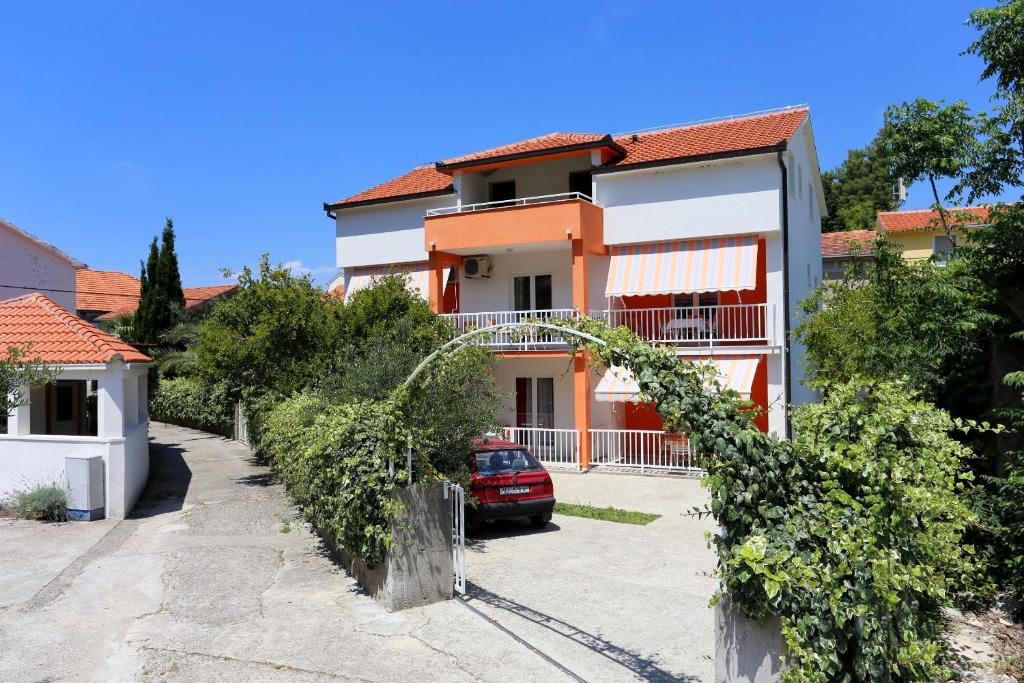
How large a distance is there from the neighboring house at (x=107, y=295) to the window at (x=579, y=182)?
27.2 meters

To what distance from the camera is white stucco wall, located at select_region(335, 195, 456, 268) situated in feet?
83.5

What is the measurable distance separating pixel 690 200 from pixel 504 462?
36.1 feet

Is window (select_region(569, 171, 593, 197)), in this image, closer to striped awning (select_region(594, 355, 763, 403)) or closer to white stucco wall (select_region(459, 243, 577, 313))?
white stucco wall (select_region(459, 243, 577, 313))

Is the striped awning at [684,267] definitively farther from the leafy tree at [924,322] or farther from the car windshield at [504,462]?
the car windshield at [504,462]

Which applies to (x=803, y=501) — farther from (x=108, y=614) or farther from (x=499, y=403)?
(x=108, y=614)

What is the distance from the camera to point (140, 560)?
1149 centimetres

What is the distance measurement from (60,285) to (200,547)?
77.7 ft

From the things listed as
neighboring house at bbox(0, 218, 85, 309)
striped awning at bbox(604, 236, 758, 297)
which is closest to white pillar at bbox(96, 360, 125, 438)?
striped awning at bbox(604, 236, 758, 297)

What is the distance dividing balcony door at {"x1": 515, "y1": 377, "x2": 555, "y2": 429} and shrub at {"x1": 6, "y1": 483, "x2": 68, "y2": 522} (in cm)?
1292

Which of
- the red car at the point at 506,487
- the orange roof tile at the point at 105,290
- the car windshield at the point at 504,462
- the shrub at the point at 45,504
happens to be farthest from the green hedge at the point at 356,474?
the orange roof tile at the point at 105,290

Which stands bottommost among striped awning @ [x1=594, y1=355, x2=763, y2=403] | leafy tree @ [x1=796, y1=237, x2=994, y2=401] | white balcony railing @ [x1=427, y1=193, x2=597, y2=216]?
striped awning @ [x1=594, y1=355, x2=763, y2=403]

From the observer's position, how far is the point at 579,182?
80.9 feet

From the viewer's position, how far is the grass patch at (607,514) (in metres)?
14.3

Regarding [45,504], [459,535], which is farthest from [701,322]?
[45,504]
